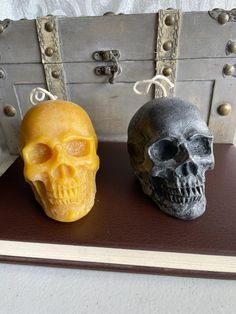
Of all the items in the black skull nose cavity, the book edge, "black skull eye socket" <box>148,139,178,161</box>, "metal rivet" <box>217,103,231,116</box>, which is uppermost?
"black skull eye socket" <box>148,139,178,161</box>

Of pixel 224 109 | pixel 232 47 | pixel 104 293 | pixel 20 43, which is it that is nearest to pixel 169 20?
pixel 232 47

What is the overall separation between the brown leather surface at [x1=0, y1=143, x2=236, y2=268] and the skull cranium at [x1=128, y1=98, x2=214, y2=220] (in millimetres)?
36

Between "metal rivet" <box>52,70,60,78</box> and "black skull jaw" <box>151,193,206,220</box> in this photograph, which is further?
"metal rivet" <box>52,70,60,78</box>

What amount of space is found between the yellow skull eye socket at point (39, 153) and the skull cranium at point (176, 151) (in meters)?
0.17

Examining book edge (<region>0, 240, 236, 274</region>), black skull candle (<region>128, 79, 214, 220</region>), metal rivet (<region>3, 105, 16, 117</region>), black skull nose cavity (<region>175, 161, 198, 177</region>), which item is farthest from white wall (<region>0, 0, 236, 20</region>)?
book edge (<region>0, 240, 236, 274</region>)

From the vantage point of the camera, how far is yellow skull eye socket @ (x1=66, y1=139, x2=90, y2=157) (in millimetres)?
472

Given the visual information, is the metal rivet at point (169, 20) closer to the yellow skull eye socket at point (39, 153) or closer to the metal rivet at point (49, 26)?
the metal rivet at point (49, 26)

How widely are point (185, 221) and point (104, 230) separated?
156 mm

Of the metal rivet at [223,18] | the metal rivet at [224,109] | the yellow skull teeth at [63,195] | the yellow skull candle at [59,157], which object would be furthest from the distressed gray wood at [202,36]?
the yellow skull teeth at [63,195]

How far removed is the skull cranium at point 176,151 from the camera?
Result: 0.44 metres

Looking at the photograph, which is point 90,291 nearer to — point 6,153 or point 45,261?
point 45,261

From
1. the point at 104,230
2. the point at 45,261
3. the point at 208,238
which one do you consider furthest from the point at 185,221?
the point at 45,261

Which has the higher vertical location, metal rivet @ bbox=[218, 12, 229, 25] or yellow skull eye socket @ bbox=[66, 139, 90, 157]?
metal rivet @ bbox=[218, 12, 229, 25]

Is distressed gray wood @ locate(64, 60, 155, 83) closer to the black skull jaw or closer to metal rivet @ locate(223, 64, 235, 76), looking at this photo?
metal rivet @ locate(223, 64, 235, 76)
